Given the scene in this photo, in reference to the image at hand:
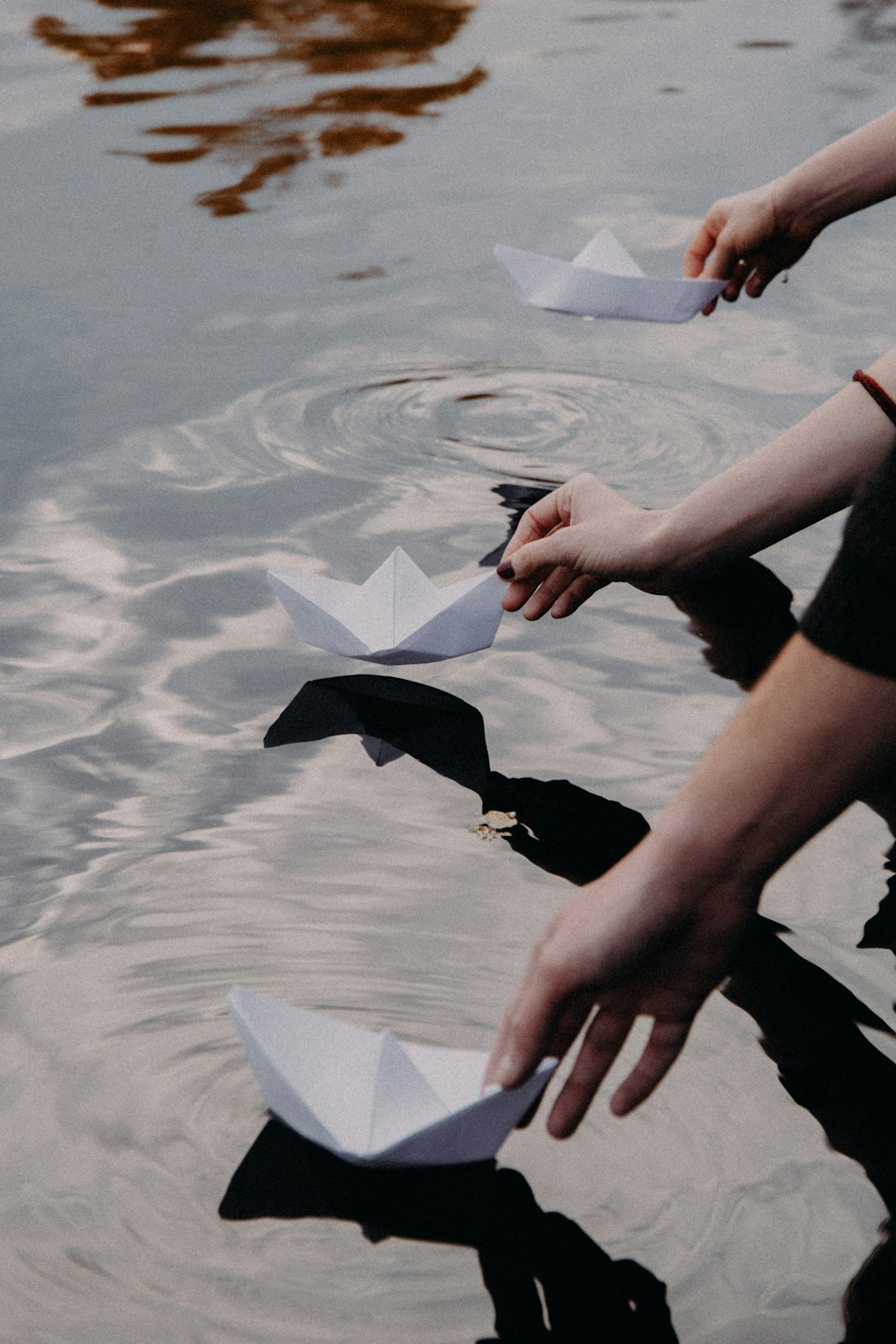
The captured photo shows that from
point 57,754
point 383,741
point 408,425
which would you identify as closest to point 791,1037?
point 383,741

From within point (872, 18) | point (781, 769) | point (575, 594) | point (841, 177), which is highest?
point (781, 769)

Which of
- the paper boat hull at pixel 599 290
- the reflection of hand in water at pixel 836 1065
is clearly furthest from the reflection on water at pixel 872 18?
the reflection of hand in water at pixel 836 1065

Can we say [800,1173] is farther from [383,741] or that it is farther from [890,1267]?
[383,741]

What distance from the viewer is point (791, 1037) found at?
0.73 m

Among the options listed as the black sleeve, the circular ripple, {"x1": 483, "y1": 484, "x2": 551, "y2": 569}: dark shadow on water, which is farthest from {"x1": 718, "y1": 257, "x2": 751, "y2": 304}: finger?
the black sleeve

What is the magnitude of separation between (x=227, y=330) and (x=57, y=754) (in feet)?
2.41

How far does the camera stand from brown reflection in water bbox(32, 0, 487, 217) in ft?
6.75

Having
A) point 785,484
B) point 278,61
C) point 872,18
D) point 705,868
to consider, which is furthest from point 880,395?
point 872,18

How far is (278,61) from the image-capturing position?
242 cm

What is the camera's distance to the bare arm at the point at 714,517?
103 centimetres

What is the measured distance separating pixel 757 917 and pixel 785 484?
1.21 ft

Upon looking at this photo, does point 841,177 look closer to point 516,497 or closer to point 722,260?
point 722,260

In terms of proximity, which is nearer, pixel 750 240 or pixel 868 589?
pixel 868 589

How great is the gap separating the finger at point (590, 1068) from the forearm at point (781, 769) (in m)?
0.09
